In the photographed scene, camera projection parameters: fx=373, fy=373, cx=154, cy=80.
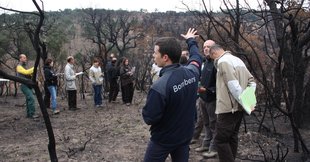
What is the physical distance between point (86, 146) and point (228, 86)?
3075 mm

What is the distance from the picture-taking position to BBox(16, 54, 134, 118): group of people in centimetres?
857

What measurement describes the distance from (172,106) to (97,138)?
4.31 meters

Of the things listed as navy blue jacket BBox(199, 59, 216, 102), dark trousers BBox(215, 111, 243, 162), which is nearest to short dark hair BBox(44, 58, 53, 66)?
navy blue jacket BBox(199, 59, 216, 102)

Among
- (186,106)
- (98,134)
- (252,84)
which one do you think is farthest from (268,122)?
(186,106)

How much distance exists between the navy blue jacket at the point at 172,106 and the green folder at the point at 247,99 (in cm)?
113

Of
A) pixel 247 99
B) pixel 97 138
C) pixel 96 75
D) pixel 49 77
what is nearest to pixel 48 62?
pixel 49 77

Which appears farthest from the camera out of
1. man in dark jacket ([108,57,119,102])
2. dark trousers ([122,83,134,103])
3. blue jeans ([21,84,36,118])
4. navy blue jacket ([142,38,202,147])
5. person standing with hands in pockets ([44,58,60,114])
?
man in dark jacket ([108,57,119,102])

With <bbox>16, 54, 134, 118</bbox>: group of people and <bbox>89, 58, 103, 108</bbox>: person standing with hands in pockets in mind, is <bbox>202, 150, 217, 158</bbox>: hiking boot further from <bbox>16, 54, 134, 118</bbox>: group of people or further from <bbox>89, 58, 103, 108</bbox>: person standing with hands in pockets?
<bbox>89, 58, 103, 108</bbox>: person standing with hands in pockets

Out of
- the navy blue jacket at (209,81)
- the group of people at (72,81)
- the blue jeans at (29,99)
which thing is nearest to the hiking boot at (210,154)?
the navy blue jacket at (209,81)

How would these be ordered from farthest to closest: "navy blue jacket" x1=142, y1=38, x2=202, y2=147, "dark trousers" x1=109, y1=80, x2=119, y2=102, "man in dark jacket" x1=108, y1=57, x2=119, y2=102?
1. "dark trousers" x1=109, y1=80, x2=119, y2=102
2. "man in dark jacket" x1=108, y1=57, x2=119, y2=102
3. "navy blue jacket" x1=142, y1=38, x2=202, y2=147

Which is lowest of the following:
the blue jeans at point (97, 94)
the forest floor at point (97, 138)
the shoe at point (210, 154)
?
the forest floor at point (97, 138)

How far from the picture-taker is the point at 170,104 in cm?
279

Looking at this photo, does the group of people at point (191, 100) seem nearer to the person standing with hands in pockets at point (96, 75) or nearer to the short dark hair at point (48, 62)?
the short dark hair at point (48, 62)

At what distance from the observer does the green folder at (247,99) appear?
3.96 meters
